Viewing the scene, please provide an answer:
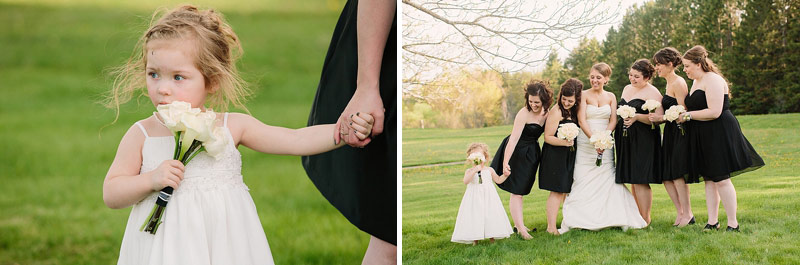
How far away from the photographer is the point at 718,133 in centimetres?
379

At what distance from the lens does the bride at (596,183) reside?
411cm

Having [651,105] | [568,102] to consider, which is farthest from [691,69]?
[568,102]

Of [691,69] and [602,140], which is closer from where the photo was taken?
[691,69]

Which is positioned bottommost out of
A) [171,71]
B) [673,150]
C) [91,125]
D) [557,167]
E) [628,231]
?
[628,231]

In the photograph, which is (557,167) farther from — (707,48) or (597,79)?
(707,48)

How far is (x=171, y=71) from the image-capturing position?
276 cm

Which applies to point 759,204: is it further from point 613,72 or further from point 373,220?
point 373,220

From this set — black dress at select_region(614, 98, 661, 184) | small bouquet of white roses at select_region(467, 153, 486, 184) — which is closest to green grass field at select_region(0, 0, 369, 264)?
small bouquet of white roses at select_region(467, 153, 486, 184)

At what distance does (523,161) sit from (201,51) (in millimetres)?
2097

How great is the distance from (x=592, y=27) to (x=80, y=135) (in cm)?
366

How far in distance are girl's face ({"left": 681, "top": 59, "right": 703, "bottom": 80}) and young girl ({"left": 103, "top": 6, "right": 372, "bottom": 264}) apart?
179cm

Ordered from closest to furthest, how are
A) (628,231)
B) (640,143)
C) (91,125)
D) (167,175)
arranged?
(167,175)
(640,143)
(628,231)
(91,125)

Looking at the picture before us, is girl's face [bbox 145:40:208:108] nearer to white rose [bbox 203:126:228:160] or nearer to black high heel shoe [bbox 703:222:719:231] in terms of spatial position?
white rose [bbox 203:126:228:160]

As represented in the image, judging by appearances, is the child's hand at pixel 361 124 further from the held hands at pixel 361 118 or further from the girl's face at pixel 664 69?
the girl's face at pixel 664 69
